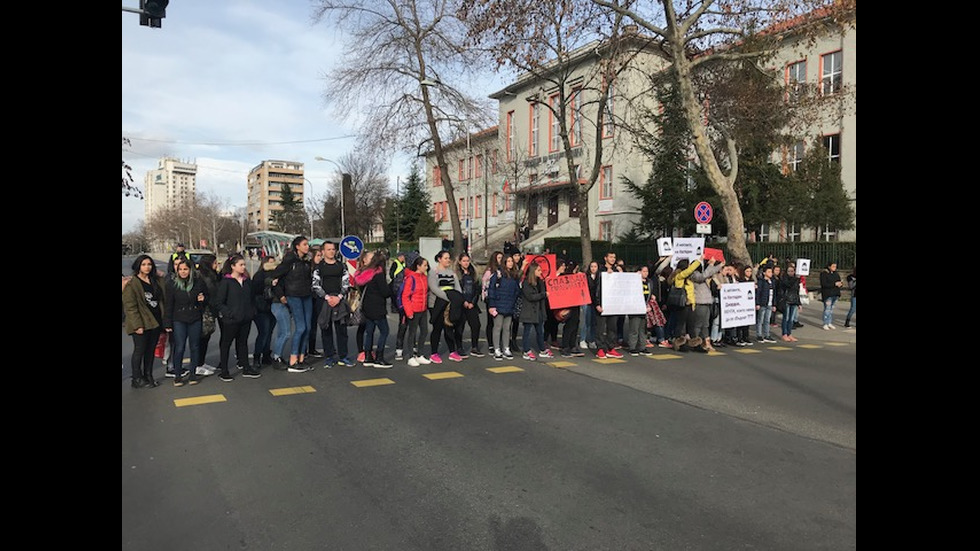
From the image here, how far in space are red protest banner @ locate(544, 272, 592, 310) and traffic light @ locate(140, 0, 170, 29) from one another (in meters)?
7.22

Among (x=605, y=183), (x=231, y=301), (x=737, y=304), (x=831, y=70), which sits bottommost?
(x=737, y=304)

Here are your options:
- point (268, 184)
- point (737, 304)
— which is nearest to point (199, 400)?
point (737, 304)

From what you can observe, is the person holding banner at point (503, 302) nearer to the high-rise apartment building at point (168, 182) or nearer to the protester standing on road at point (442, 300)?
the protester standing on road at point (442, 300)

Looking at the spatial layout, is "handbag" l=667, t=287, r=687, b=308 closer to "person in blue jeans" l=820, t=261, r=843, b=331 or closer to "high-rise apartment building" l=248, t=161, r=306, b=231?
"person in blue jeans" l=820, t=261, r=843, b=331

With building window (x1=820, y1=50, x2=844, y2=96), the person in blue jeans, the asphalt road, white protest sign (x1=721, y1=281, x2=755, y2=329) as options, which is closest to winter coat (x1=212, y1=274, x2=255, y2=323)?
the asphalt road

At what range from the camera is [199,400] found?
22.9 feet

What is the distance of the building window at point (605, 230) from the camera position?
39719 mm

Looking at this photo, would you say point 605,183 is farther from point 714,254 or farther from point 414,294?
point 414,294

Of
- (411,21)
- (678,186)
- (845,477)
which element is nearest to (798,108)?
(678,186)

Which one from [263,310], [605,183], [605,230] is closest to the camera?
[263,310]

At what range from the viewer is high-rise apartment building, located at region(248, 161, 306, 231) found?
146m

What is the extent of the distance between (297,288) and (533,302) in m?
4.00
